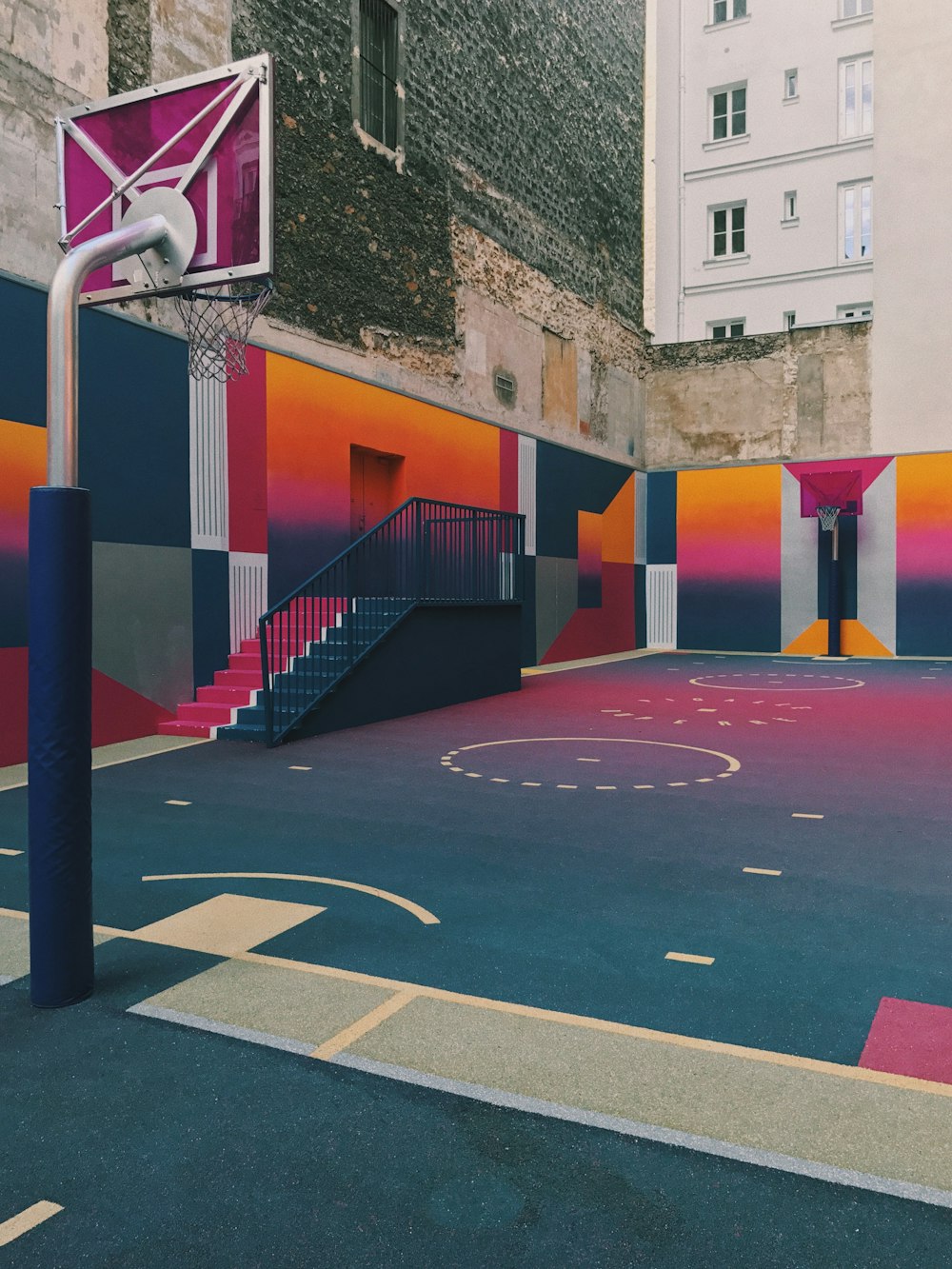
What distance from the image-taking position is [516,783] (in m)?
7.28

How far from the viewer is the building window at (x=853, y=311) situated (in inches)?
840

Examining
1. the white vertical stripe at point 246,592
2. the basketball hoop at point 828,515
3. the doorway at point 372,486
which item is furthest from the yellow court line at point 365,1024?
the basketball hoop at point 828,515

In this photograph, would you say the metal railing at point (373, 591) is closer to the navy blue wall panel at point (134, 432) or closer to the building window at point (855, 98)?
the navy blue wall panel at point (134, 432)

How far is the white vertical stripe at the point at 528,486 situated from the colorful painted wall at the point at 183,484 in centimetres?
181

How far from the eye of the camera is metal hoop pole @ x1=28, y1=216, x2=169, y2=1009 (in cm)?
337

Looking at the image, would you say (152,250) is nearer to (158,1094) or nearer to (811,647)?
(158,1094)

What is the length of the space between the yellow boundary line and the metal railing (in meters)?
5.24

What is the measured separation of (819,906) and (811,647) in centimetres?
1593

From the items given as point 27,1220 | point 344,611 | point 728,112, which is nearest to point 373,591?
point 344,611

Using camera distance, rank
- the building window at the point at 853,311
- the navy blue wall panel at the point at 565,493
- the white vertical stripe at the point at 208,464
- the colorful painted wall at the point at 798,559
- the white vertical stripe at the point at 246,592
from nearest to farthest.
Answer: the white vertical stripe at the point at 208,464 → the white vertical stripe at the point at 246,592 → the navy blue wall panel at the point at 565,493 → the colorful painted wall at the point at 798,559 → the building window at the point at 853,311

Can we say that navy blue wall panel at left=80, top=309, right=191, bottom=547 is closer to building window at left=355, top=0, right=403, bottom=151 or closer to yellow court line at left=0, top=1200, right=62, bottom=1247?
building window at left=355, top=0, right=403, bottom=151

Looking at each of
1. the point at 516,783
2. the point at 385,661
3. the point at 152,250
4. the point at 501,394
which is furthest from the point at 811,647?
the point at 152,250

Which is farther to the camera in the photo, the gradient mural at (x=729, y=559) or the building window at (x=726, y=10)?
the building window at (x=726, y=10)

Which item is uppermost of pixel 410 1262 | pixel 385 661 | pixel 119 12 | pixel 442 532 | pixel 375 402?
pixel 119 12
